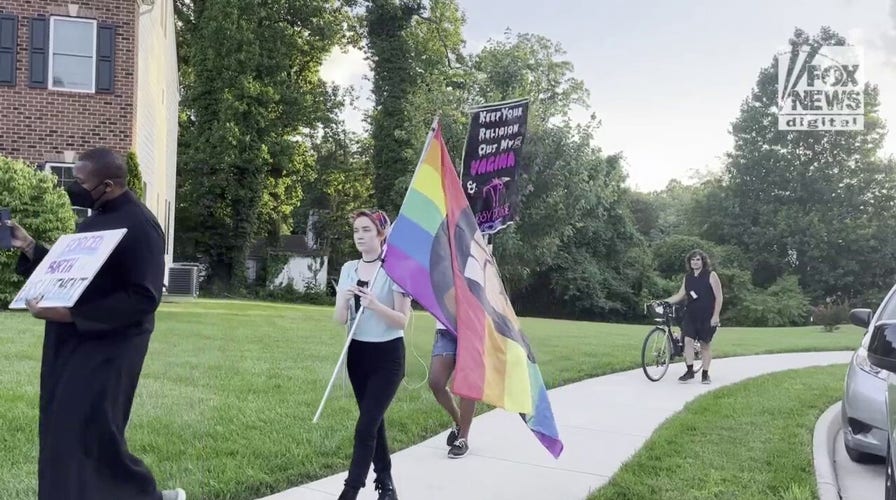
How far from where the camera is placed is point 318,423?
665 centimetres

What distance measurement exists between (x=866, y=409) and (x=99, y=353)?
5798mm

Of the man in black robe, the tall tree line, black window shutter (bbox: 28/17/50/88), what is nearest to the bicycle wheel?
the man in black robe

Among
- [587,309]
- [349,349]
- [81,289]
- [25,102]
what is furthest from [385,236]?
[587,309]

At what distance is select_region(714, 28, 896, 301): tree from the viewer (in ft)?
135

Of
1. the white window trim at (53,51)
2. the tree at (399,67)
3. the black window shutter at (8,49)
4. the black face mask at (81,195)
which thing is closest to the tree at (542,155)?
the tree at (399,67)

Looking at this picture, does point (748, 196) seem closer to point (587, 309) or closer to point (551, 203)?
point (587, 309)

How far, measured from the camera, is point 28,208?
14.0 metres

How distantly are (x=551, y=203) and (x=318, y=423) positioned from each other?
20708 mm

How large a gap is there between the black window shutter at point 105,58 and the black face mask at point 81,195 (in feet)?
47.2

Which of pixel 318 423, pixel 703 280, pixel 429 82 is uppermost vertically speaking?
pixel 429 82

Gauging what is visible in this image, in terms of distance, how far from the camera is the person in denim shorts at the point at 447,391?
594 centimetres

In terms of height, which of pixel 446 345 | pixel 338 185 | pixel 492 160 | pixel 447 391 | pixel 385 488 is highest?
pixel 492 160

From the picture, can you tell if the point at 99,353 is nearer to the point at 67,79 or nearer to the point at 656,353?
the point at 656,353

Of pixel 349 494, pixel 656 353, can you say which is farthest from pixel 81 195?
pixel 656 353
